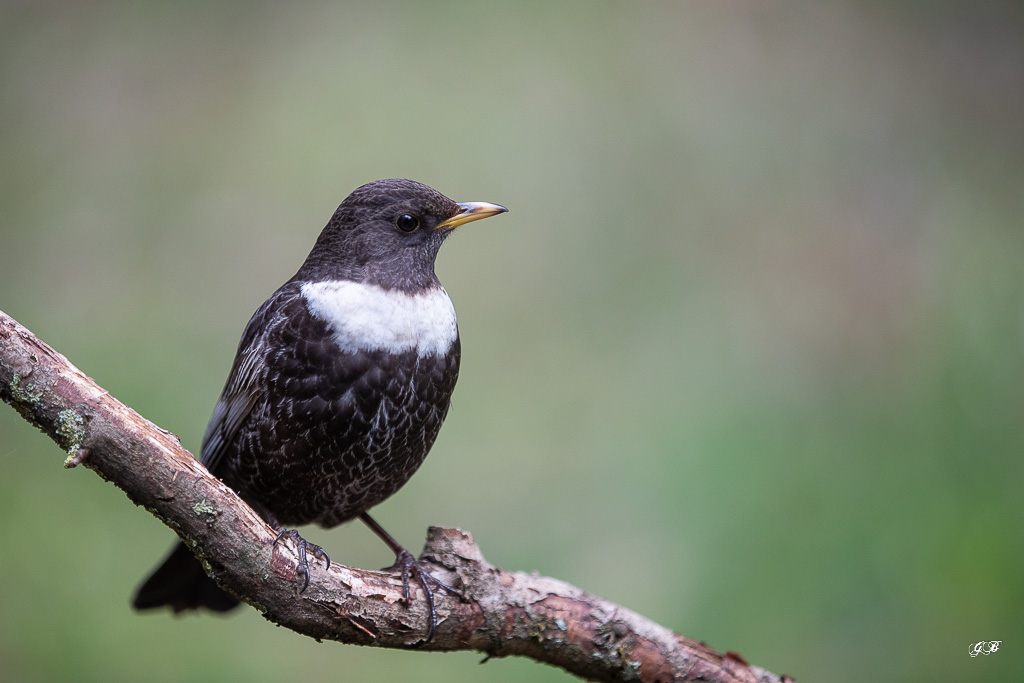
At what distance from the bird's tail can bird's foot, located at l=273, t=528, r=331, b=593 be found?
0.68 metres

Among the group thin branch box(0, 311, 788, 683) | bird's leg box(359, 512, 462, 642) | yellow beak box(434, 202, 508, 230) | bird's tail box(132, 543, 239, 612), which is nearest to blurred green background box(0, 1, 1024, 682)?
bird's tail box(132, 543, 239, 612)

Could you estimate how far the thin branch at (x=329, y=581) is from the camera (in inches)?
88.0

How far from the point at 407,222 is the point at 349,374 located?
57 centimetres

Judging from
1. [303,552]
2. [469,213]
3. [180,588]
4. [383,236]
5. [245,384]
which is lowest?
[180,588]

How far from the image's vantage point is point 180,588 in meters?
3.22

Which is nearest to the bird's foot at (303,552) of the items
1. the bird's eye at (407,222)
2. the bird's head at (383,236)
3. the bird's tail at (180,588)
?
the bird's tail at (180,588)

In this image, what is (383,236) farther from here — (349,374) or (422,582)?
(422,582)

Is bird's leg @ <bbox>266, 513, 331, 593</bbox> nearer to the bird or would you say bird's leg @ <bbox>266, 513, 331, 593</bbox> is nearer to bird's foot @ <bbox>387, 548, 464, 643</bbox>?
the bird

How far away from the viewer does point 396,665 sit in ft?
14.4

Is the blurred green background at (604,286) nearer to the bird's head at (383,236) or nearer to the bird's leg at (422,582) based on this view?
the bird's leg at (422,582)

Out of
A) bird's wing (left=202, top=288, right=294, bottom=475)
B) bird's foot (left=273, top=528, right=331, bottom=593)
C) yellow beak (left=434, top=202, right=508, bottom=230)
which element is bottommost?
bird's foot (left=273, top=528, right=331, bottom=593)

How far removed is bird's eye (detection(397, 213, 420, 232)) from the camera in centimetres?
287

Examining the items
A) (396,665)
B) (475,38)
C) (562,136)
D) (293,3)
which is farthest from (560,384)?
(293,3)

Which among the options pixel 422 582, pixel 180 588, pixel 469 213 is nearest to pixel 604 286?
pixel 469 213
